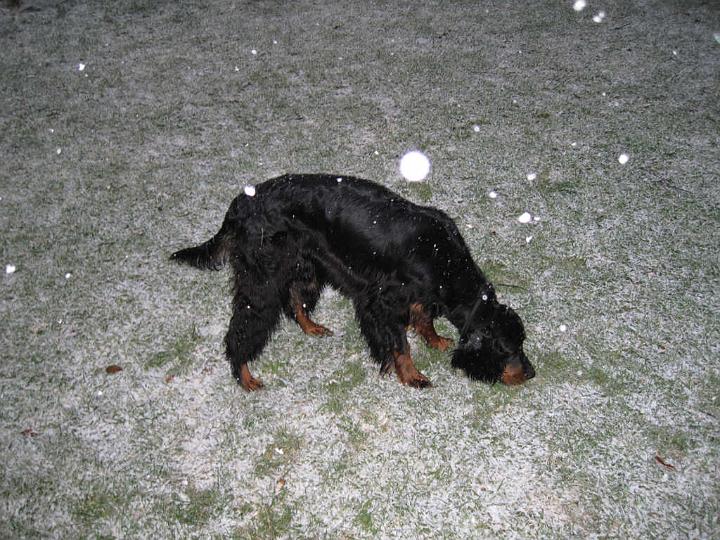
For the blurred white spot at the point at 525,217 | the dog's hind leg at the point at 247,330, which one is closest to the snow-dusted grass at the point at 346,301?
the blurred white spot at the point at 525,217

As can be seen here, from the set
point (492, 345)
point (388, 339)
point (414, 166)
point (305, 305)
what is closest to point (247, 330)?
point (305, 305)

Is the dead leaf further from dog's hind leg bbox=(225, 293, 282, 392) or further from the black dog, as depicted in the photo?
dog's hind leg bbox=(225, 293, 282, 392)

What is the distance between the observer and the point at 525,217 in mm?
4398

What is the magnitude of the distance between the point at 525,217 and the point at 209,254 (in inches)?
104

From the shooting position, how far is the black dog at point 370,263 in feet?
9.45

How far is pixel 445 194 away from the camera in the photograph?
4605 millimetres

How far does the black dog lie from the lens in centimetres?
288

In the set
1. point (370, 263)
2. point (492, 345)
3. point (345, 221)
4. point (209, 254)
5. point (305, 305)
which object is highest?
point (345, 221)

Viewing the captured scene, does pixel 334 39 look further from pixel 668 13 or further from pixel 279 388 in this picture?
pixel 279 388

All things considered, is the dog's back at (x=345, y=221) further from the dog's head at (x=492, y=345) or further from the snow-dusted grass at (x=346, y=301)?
the snow-dusted grass at (x=346, y=301)

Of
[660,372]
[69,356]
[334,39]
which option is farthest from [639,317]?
[334,39]

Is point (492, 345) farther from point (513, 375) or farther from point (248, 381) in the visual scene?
point (248, 381)

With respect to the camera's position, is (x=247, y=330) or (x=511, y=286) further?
(x=511, y=286)

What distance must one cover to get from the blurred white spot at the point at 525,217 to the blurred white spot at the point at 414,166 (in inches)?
37.1
